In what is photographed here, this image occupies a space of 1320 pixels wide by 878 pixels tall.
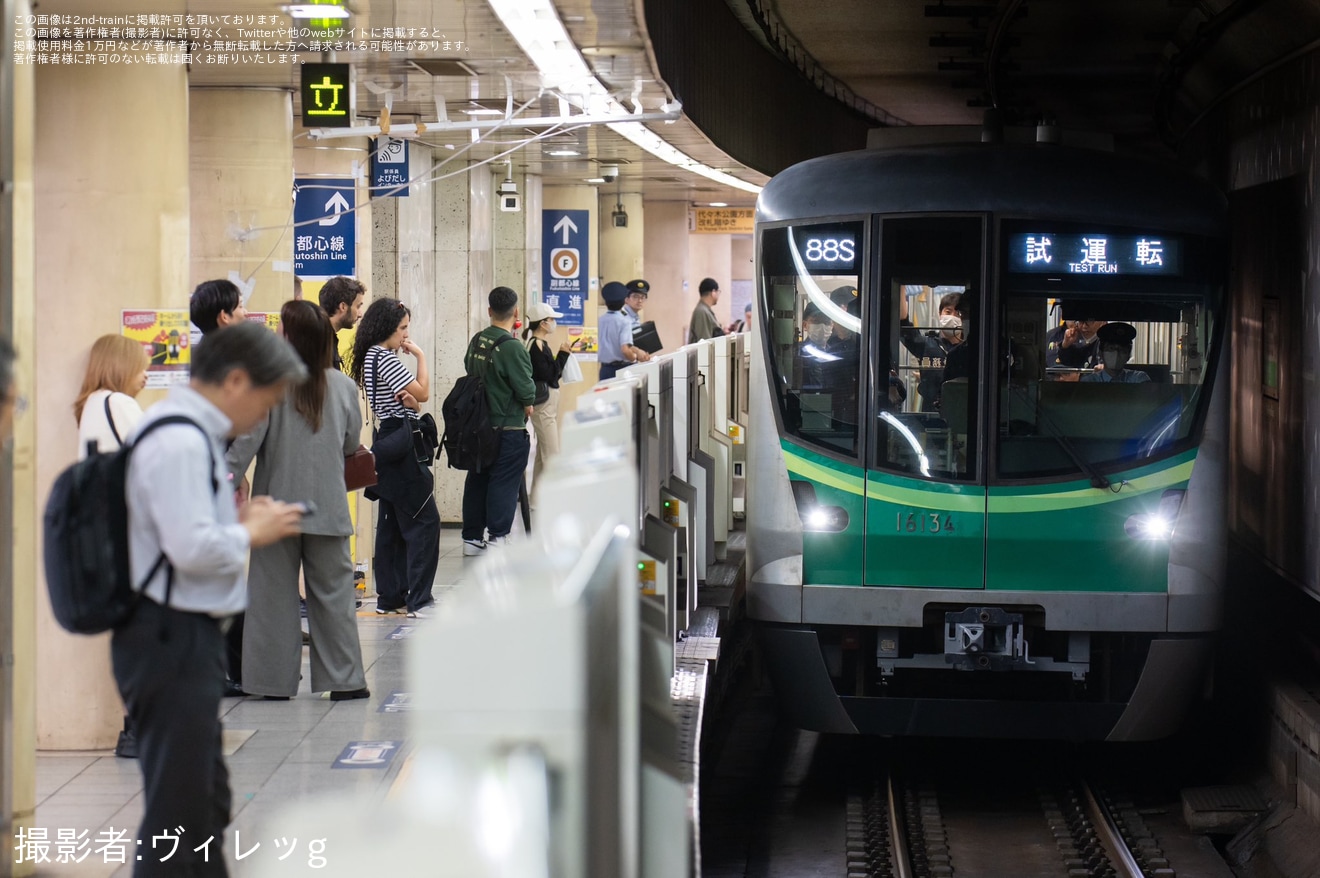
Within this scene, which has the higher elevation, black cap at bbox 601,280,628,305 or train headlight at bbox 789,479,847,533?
black cap at bbox 601,280,628,305

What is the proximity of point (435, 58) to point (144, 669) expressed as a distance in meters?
6.47

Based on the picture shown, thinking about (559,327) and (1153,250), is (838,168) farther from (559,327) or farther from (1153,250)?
(559,327)

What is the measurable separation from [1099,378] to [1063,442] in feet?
1.15

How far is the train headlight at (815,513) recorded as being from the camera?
7.62 meters

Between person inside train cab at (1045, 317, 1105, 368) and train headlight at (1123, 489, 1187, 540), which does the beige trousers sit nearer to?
person inside train cab at (1045, 317, 1105, 368)

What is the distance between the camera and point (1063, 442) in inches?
297

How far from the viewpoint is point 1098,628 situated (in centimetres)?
739

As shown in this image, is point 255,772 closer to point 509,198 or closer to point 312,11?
point 312,11

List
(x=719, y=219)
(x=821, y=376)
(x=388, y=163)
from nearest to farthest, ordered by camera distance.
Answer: (x=821, y=376) → (x=388, y=163) → (x=719, y=219)

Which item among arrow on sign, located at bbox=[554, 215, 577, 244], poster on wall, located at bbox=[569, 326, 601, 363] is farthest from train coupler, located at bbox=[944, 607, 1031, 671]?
arrow on sign, located at bbox=[554, 215, 577, 244]

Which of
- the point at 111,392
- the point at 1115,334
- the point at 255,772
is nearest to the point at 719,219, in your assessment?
the point at 1115,334

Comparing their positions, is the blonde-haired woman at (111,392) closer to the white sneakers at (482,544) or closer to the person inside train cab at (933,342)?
the person inside train cab at (933,342)

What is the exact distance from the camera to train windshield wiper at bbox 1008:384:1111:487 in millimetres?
7477

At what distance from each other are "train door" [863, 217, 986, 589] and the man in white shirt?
12.5 feet
